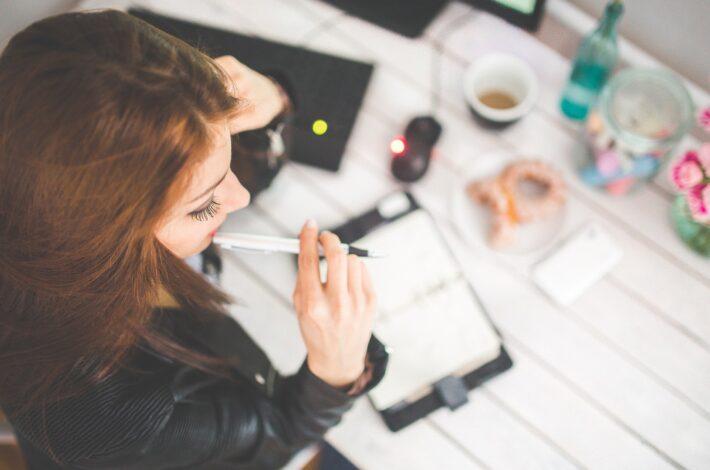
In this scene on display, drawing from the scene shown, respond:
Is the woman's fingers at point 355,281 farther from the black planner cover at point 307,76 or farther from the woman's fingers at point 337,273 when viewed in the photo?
the black planner cover at point 307,76

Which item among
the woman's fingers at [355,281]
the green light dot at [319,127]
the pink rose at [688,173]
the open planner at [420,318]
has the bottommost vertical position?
the open planner at [420,318]

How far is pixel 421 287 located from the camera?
97cm

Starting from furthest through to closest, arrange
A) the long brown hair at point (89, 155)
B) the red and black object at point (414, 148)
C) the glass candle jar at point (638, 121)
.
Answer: the red and black object at point (414, 148), the glass candle jar at point (638, 121), the long brown hair at point (89, 155)

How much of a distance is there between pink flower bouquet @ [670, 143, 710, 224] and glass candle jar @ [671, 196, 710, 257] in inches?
4.7

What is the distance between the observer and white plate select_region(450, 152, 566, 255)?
980mm

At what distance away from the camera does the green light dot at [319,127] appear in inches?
39.1

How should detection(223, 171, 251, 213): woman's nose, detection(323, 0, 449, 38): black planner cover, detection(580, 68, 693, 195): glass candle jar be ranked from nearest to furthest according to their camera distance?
1. detection(223, 171, 251, 213): woman's nose
2. detection(580, 68, 693, 195): glass candle jar
3. detection(323, 0, 449, 38): black planner cover

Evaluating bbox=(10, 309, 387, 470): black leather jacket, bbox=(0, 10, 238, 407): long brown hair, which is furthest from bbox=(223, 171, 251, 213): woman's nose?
bbox=(10, 309, 387, 470): black leather jacket

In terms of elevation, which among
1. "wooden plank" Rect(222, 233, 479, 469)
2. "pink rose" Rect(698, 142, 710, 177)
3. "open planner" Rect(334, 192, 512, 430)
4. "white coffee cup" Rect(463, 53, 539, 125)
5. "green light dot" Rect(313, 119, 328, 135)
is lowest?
"wooden plank" Rect(222, 233, 479, 469)

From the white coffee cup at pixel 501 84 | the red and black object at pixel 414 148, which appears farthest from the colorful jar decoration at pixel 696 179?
the red and black object at pixel 414 148

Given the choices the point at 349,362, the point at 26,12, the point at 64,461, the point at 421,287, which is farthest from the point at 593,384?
the point at 26,12

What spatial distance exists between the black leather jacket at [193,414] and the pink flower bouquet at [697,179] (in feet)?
1.58

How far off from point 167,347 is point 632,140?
76 cm

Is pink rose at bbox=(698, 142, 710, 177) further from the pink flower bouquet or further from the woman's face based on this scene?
the woman's face
